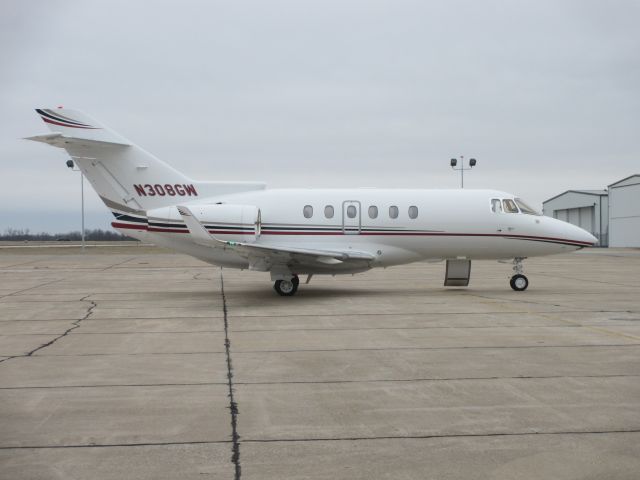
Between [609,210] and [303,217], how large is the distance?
5701cm

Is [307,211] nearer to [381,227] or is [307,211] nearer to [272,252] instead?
[381,227]

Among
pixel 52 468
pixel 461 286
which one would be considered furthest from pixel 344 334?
pixel 461 286

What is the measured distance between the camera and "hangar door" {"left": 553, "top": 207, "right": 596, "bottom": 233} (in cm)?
7644

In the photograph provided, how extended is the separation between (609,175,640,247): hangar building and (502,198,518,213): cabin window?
49075mm

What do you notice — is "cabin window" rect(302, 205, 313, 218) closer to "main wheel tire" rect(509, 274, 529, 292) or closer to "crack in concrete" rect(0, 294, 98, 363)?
"crack in concrete" rect(0, 294, 98, 363)

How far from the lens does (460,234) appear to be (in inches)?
767

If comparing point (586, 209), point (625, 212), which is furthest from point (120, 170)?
point (586, 209)

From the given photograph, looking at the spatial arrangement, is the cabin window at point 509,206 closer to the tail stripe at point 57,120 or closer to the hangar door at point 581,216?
the tail stripe at point 57,120

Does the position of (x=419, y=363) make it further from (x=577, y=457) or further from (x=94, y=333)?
(x=94, y=333)

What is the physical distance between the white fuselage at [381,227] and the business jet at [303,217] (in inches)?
1.1

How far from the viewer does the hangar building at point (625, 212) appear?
63531mm

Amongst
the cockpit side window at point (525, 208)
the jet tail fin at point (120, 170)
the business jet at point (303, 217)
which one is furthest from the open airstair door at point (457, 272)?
the jet tail fin at point (120, 170)

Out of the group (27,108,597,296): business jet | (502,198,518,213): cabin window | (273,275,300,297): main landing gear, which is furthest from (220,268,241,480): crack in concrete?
(502,198,518,213): cabin window

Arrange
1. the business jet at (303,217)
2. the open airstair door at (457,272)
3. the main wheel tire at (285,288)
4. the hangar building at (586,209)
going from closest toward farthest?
the main wheel tire at (285,288)
the business jet at (303,217)
the open airstair door at (457,272)
the hangar building at (586,209)
